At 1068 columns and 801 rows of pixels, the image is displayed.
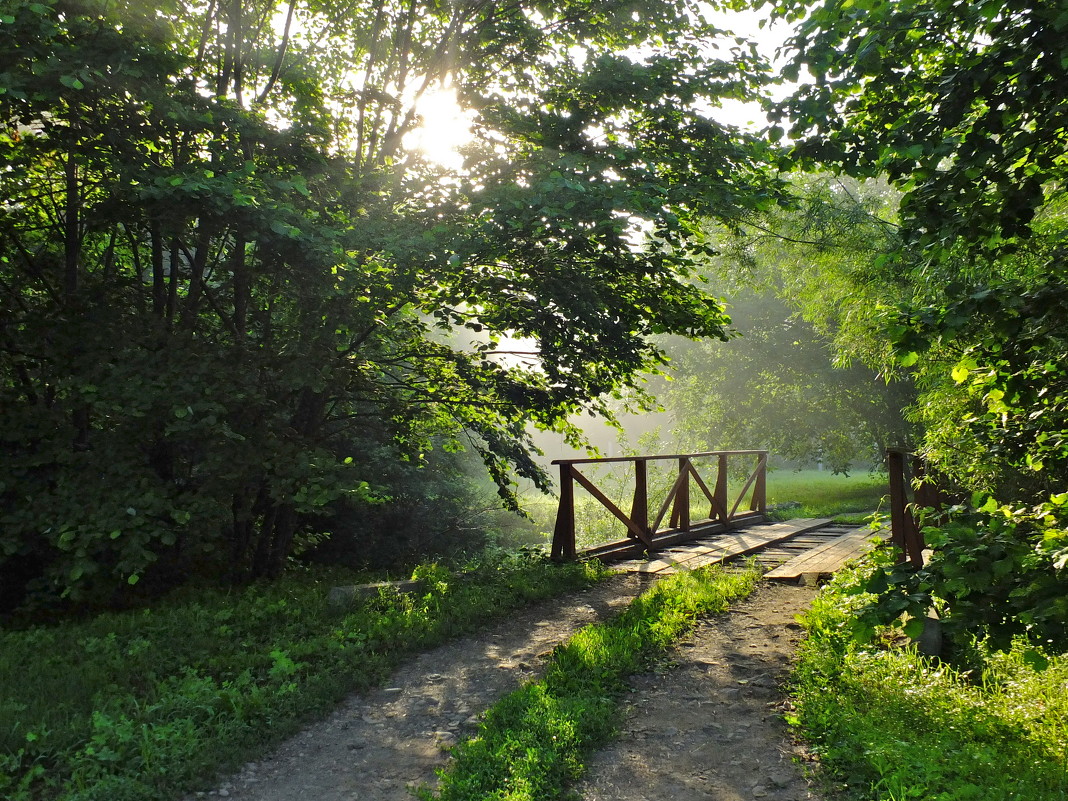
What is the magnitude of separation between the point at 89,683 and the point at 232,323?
3812 mm

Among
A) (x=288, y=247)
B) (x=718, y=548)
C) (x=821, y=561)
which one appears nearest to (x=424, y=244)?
(x=288, y=247)

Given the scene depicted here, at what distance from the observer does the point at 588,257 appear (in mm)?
6891

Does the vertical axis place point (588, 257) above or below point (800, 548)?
above

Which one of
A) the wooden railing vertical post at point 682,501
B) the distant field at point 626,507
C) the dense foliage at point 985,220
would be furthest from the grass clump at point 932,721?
the distant field at point 626,507

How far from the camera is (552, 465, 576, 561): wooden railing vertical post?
8.74 metres

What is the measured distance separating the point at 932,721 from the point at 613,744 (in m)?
1.77

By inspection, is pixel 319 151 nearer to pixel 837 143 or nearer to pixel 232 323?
pixel 232 323

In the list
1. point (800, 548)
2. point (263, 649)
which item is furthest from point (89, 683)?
point (800, 548)

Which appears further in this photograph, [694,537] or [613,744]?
[694,537]

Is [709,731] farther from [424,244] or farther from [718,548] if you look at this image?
[718,548]

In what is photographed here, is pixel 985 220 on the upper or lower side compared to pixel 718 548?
upper

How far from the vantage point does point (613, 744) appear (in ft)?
12.9

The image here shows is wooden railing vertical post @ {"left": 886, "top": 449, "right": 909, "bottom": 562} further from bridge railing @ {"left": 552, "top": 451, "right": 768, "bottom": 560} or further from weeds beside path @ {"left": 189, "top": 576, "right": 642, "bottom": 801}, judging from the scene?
weeds beside path @ {"left": 189, "top": 576, "right": 642, "bottom": 801}

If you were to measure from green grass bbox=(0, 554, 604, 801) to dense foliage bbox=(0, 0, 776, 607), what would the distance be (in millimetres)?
660
